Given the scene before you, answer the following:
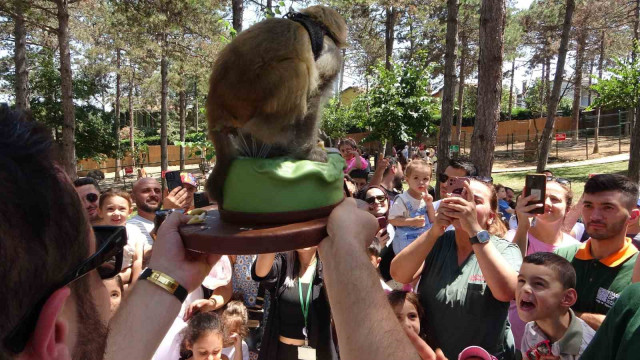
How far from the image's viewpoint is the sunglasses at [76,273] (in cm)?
76

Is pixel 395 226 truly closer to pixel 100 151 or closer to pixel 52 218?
pixel 52 218

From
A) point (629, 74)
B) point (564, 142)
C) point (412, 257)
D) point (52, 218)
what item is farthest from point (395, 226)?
point (564, 142)

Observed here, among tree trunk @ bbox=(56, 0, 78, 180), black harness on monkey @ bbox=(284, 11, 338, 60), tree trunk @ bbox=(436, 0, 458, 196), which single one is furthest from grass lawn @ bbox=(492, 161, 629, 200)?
black harness on monkey @ bbox=(284, 11, 338, 60)

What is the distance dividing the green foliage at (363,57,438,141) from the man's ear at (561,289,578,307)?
32.0ft

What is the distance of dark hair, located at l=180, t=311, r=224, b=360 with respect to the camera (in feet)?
10.1

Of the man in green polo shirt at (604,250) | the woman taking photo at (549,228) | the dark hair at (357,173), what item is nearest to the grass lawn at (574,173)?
the dark hair at (357,173)

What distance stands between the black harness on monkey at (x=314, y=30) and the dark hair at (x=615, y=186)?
7.20 ft

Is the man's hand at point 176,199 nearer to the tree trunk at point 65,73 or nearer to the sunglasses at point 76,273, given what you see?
the sunglasses at point 76,273

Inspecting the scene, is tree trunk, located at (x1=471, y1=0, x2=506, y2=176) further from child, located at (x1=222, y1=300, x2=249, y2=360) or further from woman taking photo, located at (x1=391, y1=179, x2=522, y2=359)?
child, located at (x1=222, y1=300, x2=249, y2=360)

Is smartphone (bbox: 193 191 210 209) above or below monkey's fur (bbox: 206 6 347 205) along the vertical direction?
below

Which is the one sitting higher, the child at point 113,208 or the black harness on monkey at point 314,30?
the black harness on monkey at point 314,30

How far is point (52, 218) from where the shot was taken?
82cm

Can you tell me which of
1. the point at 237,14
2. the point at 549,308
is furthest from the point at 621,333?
the point at 237,14

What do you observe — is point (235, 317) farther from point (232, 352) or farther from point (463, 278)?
point (463, 278)
